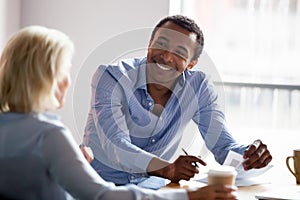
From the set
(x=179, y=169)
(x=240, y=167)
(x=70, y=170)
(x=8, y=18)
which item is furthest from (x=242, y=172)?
(x=8, y=18)

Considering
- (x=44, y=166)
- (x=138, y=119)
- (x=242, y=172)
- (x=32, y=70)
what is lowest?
(x=242, y=172)

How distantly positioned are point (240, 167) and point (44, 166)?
3.19ft

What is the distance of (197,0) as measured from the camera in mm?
3443

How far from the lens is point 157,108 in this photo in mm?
2354

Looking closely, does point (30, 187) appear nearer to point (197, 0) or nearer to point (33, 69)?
point (33, 69)

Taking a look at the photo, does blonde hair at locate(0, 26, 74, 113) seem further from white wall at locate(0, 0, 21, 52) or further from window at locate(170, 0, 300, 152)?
window at locate(170, 0, 300, 152)

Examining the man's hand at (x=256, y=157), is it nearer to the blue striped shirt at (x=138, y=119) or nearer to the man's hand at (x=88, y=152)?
the blue striped shirt at (x=138, y=119)

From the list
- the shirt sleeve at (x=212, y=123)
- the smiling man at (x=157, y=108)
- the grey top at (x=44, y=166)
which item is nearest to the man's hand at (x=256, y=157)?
the smiling man at (x=157, y=108)

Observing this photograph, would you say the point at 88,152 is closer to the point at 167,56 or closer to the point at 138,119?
the point at 138,119

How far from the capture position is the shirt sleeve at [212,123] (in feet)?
7.64

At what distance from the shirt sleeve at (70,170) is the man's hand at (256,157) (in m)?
0.86

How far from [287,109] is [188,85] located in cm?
119

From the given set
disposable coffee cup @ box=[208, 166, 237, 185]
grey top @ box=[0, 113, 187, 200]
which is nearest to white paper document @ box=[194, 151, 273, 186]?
disposable coffee cup @ box=[208, 166, 237, 185]

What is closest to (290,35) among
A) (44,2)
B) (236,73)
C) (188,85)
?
(236,73)
